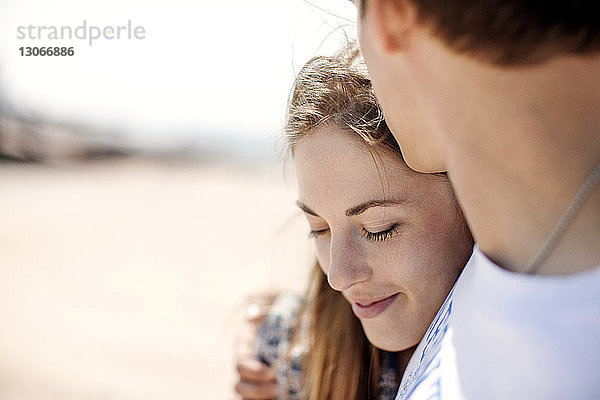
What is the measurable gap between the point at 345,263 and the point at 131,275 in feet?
20.6

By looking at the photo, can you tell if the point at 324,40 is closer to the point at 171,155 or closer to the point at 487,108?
the point at 487,108

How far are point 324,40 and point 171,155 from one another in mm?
13873

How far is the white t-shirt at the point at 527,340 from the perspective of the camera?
951 mm

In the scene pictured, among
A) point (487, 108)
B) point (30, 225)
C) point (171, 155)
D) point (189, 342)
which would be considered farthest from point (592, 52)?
point (171, 155)

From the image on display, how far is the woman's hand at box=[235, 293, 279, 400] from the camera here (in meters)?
2.50

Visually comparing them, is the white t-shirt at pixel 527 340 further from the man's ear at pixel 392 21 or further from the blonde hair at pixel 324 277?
the blonde hair at pixel 324 277

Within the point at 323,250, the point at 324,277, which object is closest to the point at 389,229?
the point at 323,250

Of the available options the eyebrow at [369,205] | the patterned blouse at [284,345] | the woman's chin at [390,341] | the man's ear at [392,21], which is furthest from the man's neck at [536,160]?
the patterned blouse at [284,345]

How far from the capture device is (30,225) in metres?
9.94

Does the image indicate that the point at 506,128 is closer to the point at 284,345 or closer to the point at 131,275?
the point at 284,345

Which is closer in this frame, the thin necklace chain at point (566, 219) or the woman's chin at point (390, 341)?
the thin necklace chain at point (566, 219)

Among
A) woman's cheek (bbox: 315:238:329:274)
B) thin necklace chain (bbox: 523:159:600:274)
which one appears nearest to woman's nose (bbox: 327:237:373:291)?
woman's cheek (bbox: 315:238:329:274)

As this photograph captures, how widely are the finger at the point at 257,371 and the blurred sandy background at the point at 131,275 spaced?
0.48 meters

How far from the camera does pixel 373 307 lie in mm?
1724
